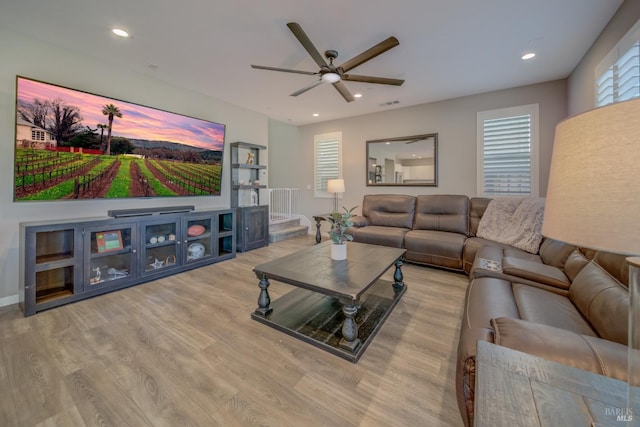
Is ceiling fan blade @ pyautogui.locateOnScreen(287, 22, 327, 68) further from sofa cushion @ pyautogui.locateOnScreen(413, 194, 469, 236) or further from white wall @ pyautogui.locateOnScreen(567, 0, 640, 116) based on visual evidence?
sofa cushion @ pyautogui.locateOnScreen(413, 194, 469, 236)

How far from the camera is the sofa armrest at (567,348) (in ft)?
2.95

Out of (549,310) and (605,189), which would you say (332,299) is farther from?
(605,189)

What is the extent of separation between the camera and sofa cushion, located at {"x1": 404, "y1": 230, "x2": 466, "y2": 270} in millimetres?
3484

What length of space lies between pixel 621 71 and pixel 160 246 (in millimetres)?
5275

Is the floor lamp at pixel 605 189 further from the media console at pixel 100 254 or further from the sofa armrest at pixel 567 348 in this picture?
the media console at pixel 100 254

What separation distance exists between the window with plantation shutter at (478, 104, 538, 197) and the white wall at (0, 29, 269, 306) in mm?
4936

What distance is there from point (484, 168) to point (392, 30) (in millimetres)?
2921

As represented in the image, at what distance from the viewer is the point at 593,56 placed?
9.14ft

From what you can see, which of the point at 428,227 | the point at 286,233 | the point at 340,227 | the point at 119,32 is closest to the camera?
the point at 340,227

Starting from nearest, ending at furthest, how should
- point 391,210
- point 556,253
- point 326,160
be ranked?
point 556,253, point 391,210, point 326,160

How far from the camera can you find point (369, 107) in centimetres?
497

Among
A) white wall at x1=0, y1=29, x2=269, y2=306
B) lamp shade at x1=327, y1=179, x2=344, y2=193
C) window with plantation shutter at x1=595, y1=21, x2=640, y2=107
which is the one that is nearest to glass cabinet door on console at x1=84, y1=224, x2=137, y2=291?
white wall at x1=0, y1=29, x2=269, y2=306

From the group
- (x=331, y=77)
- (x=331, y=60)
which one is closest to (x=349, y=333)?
(x=331, y=77)

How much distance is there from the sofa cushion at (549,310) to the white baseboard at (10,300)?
4.57m
